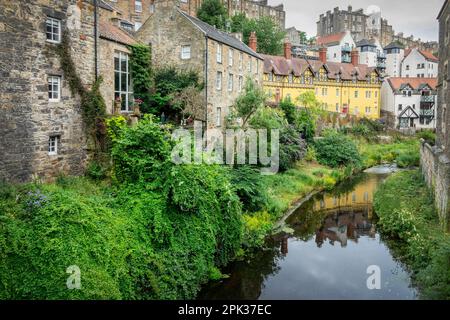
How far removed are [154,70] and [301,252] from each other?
17312mm

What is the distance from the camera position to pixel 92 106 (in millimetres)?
18000

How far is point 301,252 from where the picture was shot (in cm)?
1834

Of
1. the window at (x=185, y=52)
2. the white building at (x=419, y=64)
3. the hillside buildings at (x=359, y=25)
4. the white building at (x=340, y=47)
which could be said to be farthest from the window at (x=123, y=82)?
the hillside buildings at (x=359, y=25)

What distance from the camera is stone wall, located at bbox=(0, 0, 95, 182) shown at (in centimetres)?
1453

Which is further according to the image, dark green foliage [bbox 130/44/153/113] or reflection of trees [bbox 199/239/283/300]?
dark green foliage [bbox 130/44/153/113]

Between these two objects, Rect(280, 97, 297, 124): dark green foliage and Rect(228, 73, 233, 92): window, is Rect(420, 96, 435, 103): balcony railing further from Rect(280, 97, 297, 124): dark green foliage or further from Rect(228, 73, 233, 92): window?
Rect(228, 73, 233, 92): window

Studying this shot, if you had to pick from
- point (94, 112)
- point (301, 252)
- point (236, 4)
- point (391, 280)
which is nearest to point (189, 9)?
→ point (236, 4)

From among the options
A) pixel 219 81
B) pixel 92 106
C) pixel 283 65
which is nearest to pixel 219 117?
pixel 219 81

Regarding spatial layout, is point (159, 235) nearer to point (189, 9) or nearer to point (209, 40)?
point (209, 40)

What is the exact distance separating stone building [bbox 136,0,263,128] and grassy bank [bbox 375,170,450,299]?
43.1 feet

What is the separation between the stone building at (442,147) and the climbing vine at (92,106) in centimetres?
1481

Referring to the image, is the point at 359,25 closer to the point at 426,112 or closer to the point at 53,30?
the point at 426,112

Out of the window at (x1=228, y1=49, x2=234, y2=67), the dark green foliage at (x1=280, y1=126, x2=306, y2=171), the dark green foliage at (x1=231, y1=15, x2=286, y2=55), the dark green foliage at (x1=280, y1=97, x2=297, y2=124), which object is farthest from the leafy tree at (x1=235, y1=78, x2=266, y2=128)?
the dark green foliage at (x1=231, y1=15, x2=286, y2=55)

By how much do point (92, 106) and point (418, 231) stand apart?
15222 millimetres
